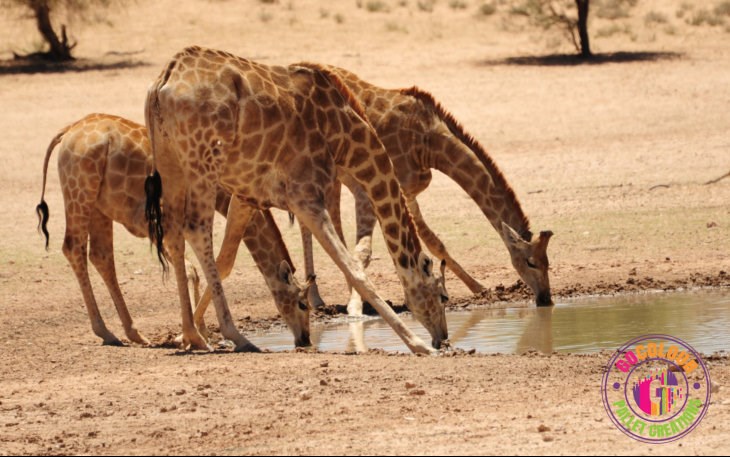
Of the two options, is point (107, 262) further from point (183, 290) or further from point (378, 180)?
point (378, 180)

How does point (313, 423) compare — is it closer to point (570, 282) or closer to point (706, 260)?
point (570, 282)

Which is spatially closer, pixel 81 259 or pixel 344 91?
pixel 344 91

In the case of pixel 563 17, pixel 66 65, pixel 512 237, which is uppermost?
pixel 563 17

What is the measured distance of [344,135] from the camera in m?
10.4

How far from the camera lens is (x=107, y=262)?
36.7 feet

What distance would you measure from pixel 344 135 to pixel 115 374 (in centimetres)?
268

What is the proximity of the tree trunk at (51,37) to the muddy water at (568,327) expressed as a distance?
18317 mm

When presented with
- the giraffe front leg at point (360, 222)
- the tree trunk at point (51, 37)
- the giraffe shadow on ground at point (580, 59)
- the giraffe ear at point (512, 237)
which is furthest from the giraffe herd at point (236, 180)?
the tree trunk at point (51, 37)

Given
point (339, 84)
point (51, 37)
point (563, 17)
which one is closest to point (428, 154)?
point (339, 84)

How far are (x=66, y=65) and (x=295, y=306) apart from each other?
18.9 metres

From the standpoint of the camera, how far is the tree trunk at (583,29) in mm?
27672

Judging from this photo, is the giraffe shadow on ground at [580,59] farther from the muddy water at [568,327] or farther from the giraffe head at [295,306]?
the giraffe head at [295,306]

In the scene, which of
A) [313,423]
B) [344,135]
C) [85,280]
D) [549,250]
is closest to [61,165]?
[85,280]

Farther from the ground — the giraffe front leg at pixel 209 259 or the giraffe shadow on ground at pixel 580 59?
the giraffe front leg at pixel 209 259
